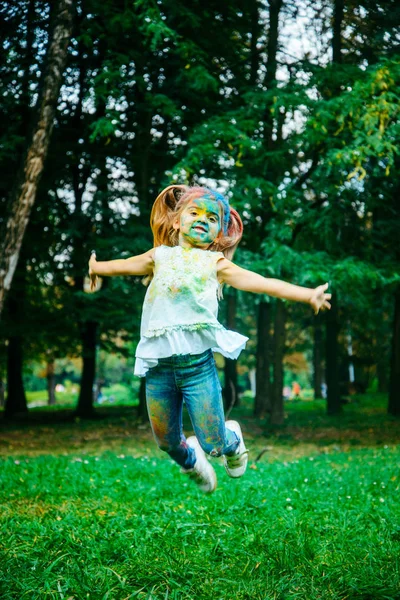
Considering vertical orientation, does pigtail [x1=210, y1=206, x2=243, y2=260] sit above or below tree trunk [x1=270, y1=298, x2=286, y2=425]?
above

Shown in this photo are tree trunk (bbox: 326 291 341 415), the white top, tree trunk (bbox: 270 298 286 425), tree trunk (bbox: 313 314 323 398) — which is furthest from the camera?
tree trunk (bbox: 313 314 323 398)

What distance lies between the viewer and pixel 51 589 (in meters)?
3.85

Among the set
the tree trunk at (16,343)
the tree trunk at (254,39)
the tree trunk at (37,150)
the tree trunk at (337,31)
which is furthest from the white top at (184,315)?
the tree trunk at (16,343)

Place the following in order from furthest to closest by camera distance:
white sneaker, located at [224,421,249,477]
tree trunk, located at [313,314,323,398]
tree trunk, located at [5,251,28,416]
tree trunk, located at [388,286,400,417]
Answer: tree trunk, located at [313,314,323,398], tree trunk, located at [388,286,400,417], tree trunk, located at [5,251,28,416], white sneaker, located at [224,421,249,477]

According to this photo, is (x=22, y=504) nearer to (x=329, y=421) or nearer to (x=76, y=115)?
(x=76, y=115)

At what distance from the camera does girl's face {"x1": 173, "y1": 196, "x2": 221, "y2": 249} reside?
163 inches

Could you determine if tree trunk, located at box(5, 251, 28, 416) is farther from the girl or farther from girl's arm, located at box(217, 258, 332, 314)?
girl's arm, located at box(217, 258, 332, 314)

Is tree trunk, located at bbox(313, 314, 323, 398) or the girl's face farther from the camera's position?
tree trunk, located at bbox(313, 314, 323, 398)

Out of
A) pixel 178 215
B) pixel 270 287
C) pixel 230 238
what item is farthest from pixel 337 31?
pixel 270 287

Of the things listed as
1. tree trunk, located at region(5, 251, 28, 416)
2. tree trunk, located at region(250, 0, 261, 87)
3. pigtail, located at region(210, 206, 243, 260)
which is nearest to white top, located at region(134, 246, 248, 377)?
pigtail, located at region(210, 206, 243, 260)

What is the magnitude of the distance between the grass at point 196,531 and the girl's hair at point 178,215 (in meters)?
2.11

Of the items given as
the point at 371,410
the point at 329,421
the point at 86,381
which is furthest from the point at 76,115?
the point at 371,410

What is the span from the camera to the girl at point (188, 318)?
3998mm

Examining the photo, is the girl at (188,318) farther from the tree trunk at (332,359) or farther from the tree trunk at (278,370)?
the tree trunk at (332,359)
